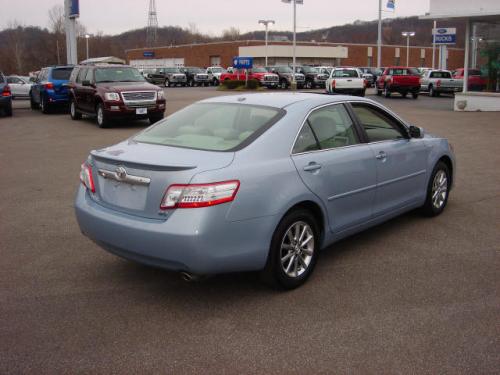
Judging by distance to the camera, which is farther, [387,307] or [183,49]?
[183,49]

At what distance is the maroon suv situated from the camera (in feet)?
56.4

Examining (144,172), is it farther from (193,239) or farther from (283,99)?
(283,99)

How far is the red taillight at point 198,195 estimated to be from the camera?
163 inches

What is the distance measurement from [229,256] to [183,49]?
9821 cm

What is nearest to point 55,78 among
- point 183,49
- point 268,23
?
point 268,23

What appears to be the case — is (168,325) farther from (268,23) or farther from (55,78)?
(268,23)

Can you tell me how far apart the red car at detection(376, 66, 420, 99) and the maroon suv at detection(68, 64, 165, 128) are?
2018 cm

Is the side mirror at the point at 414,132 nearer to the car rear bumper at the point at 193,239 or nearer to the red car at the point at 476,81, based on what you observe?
the car rear bumper at the point at 193,239

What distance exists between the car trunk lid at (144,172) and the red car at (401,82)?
3161 cm

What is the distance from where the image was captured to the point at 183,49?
98938 mm

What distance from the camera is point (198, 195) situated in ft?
13.6

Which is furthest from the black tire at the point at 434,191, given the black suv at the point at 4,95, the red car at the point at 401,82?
the red car at the point at 401,82

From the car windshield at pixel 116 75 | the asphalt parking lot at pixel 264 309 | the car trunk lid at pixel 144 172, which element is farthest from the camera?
the car windshield at pixel 116 75

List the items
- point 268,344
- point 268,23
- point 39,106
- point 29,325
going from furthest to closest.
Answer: point 268,23 < point 39,106 < point 29,325 < point 268,344
